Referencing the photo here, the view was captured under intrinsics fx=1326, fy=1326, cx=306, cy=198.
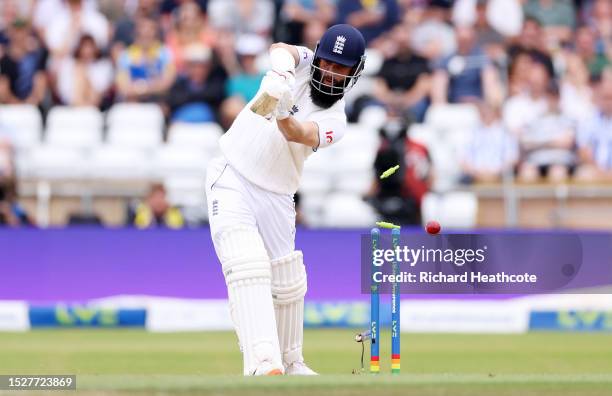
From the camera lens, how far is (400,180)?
11859 millimetres

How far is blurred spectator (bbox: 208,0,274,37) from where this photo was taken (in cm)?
1430

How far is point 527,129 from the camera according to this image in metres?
13.0

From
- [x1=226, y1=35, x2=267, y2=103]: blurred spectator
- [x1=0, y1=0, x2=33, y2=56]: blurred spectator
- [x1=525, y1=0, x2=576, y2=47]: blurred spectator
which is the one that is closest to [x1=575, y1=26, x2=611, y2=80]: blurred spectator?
[x1=525, y1=0, x2=576, y2=47]: blurred spectator

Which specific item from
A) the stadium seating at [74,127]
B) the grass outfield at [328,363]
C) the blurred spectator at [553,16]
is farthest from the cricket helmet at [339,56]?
the blurred spectator at [553,16]

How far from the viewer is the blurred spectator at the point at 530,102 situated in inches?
527

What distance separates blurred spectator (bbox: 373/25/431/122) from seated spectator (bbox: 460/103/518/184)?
78 centimetres

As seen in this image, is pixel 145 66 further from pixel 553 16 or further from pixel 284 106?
pixel 284 106

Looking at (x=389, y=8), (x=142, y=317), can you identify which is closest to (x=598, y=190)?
(x=389, y=8)

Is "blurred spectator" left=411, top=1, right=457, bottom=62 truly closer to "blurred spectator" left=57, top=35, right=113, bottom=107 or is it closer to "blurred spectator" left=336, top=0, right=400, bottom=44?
"blurred spectator" left=336, top=0, right=400, bottom=44

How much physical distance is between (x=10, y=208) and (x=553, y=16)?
255 inches

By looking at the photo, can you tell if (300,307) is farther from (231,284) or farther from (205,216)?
(205,216)

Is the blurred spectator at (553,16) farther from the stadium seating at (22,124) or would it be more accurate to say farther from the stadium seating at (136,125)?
the stadium seating at (22,124)

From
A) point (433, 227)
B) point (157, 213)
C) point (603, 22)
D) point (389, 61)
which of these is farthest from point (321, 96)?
point (603, 22)

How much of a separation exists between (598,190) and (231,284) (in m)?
6.72
